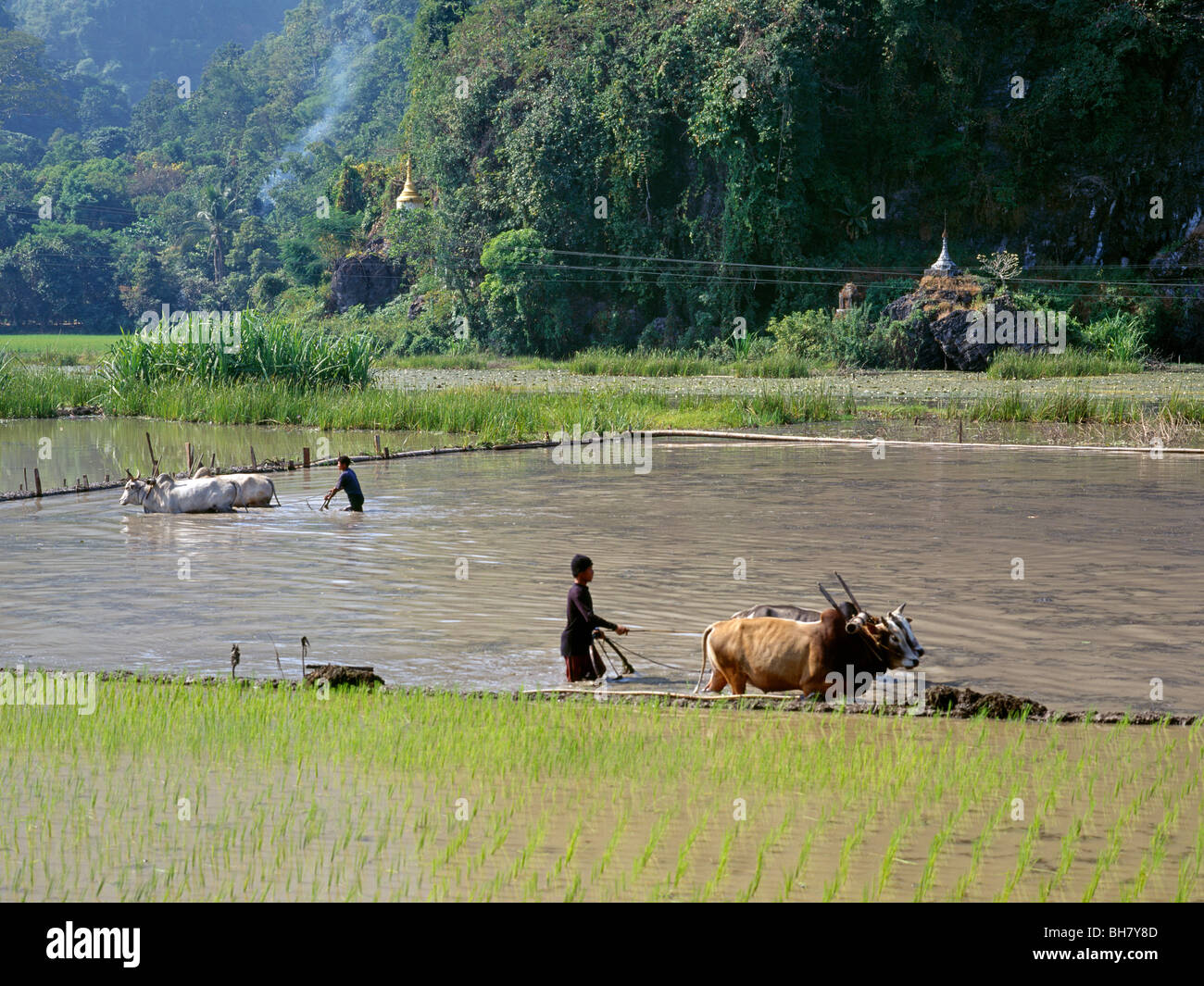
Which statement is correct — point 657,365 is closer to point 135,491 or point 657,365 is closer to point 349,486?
point 135,491

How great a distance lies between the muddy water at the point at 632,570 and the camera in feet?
34.2

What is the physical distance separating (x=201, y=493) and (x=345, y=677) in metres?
10.0

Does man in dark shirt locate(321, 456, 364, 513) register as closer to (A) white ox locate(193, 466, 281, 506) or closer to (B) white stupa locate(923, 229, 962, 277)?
(A) white ox locate(193, 466, 281, 506)

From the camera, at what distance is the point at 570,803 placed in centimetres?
714

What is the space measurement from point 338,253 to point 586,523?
206ft

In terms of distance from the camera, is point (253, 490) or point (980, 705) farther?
point (253, 490)

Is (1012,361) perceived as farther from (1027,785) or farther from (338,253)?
(338,253)

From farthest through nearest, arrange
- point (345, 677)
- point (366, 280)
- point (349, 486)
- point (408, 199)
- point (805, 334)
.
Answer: point (366, 280), point (408, 199), point (805, 334), point (349, 486), point (345, 677)

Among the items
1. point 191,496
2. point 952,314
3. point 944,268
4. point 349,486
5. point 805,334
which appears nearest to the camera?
point 349,486

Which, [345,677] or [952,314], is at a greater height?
[952,314]

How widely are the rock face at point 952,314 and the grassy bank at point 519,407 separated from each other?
6.18 meters

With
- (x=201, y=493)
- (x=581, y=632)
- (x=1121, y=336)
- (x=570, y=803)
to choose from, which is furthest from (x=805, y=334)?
(x=570, y=803)

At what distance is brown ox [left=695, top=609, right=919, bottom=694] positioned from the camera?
8320 millimetres

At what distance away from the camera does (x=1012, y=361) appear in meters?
37.6
